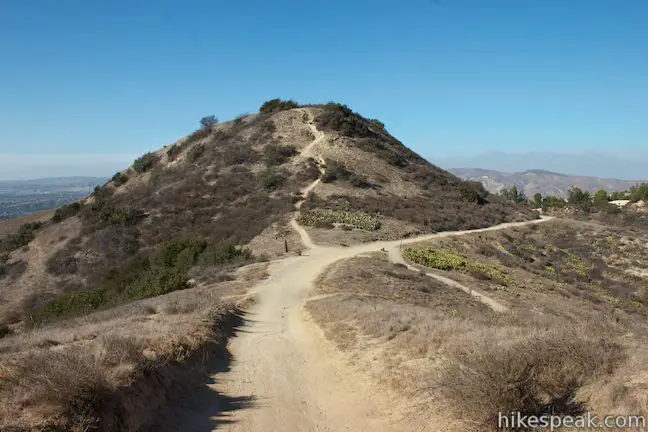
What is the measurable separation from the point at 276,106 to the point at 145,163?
23209mm

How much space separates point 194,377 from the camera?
30.7 feet

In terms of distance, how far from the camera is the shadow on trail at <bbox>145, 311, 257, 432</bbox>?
727cm

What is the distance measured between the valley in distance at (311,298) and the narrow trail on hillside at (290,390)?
55mm

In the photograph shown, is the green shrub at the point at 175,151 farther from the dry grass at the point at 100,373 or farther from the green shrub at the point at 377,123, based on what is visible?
the dry grass at the point at 100,373

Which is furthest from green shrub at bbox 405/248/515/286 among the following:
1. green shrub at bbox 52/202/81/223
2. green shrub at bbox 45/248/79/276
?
green shrub at bbox 52/202/81/223

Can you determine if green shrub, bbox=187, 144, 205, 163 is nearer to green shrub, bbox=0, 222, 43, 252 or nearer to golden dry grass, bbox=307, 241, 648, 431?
green shrub, bbox=0, 222, 43, 252

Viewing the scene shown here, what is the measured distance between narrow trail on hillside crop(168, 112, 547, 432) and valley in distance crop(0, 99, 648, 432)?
0.18 ft

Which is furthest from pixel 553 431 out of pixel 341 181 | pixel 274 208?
pixel 341 181

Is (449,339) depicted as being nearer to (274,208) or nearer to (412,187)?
(274,208)

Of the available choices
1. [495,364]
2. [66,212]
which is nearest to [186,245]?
[495,364]

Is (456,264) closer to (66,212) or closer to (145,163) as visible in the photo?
(66,212)

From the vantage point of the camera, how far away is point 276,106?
74.4 m

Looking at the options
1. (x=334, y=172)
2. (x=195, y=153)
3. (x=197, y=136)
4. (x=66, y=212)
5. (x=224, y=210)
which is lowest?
(x=66, y=212)

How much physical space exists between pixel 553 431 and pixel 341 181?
44478 millimetres
